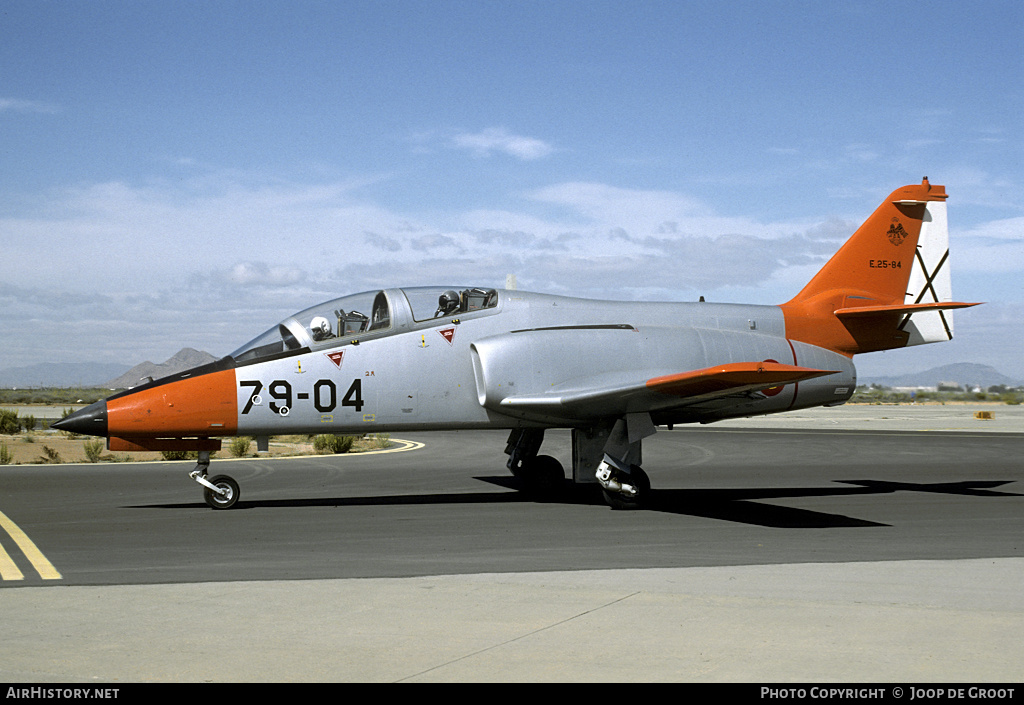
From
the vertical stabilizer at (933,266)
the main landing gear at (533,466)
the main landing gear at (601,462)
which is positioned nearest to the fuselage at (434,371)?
the main landing gear at (601,462)

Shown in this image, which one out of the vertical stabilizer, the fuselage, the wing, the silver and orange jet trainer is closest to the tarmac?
the wing

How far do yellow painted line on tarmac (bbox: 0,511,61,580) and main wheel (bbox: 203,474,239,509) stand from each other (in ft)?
7.94

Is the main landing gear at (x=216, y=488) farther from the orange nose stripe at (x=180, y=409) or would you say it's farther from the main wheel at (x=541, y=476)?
the main wheel at (x=541, y=476)

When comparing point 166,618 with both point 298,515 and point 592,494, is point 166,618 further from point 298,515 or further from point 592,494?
point 592,494

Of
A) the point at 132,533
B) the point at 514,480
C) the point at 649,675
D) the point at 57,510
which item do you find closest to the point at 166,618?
the point at 649,675

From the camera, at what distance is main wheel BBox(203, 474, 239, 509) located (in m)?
13.1

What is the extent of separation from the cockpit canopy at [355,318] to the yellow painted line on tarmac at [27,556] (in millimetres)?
3480

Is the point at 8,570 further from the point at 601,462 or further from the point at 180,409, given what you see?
the point at 601,462

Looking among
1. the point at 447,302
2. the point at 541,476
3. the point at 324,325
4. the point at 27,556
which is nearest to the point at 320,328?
the point at 324,325

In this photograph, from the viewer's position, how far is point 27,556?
9203 millimetres

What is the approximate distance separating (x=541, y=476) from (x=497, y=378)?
2.97 metres

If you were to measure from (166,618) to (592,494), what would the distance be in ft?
32.3

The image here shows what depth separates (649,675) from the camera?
4.97m

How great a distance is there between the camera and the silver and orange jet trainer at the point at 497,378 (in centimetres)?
1267
